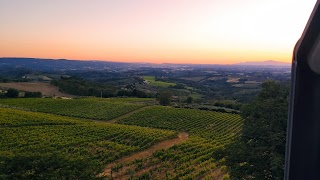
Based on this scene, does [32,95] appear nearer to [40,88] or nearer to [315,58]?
[40,88]

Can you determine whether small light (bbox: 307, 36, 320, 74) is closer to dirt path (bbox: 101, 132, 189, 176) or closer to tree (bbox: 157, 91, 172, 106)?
dirt path (bbox: 101, 132, 189, 176)

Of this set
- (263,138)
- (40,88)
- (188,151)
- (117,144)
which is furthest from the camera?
(40,88)

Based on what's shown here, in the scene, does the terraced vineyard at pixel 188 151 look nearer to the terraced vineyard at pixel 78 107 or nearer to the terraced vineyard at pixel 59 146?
the terraced vineyard at pixel 59 146

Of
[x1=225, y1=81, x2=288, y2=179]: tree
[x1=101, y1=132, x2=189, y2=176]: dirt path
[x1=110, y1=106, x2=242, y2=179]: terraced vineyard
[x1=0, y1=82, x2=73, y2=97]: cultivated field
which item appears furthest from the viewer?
[x1=0, y1=82, x2=73, y2=97]: cultivated field

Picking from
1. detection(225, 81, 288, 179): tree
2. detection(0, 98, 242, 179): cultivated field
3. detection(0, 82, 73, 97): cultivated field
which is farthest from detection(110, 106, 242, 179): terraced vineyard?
detection(0, 82, 73, 97): cultivated field

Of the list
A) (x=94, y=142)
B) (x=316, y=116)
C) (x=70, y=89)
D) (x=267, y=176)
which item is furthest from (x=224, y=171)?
(x=70, y=89)

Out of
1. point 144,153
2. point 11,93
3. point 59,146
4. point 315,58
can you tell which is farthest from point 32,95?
point 315,58

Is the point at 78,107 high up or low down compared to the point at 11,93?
down
